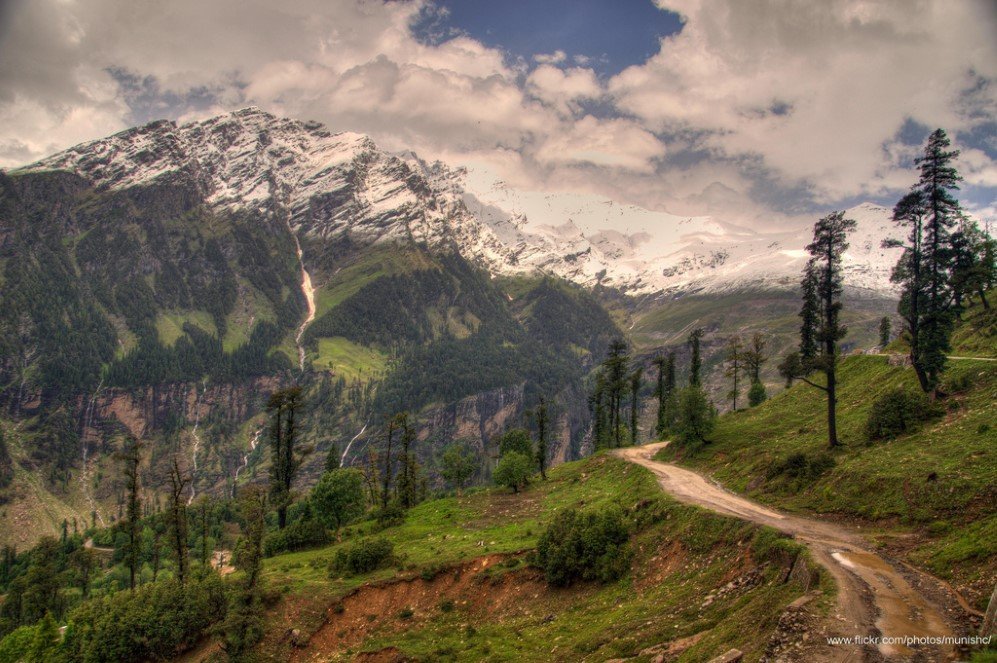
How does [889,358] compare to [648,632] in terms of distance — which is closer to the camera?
[648,632]

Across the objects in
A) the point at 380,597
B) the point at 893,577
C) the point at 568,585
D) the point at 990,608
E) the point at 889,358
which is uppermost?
the point at 889,358

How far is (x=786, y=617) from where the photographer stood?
1911 cm

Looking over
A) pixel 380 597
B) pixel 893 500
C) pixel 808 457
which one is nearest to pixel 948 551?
pixel 893 500

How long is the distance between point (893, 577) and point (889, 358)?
4970cm

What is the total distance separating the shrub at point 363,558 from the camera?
4578cm

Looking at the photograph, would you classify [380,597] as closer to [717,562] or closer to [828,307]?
[717,562]

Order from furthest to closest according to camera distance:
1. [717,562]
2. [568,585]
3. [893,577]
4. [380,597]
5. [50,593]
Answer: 1. [50,593]
2. [380,597]
3. [568,585]
4. [717,562]
5. [893,577]

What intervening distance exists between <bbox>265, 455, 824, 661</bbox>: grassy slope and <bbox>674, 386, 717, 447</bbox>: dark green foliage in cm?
1166

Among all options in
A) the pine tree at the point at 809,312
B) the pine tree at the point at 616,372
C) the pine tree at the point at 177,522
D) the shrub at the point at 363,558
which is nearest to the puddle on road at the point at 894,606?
the pine tree at the point at 809,312

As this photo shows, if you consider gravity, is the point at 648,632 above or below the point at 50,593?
above

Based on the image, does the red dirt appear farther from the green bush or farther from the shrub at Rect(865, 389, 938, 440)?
the shrub at Rect(865, 389, 938, 440)

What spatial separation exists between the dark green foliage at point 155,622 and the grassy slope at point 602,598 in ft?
16.8

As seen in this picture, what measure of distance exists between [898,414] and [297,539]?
57909 millimetres

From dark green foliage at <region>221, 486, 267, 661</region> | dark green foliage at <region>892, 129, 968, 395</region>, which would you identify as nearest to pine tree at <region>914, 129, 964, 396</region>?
dark green foliage at <region>892, 129, 968, 395</region>
